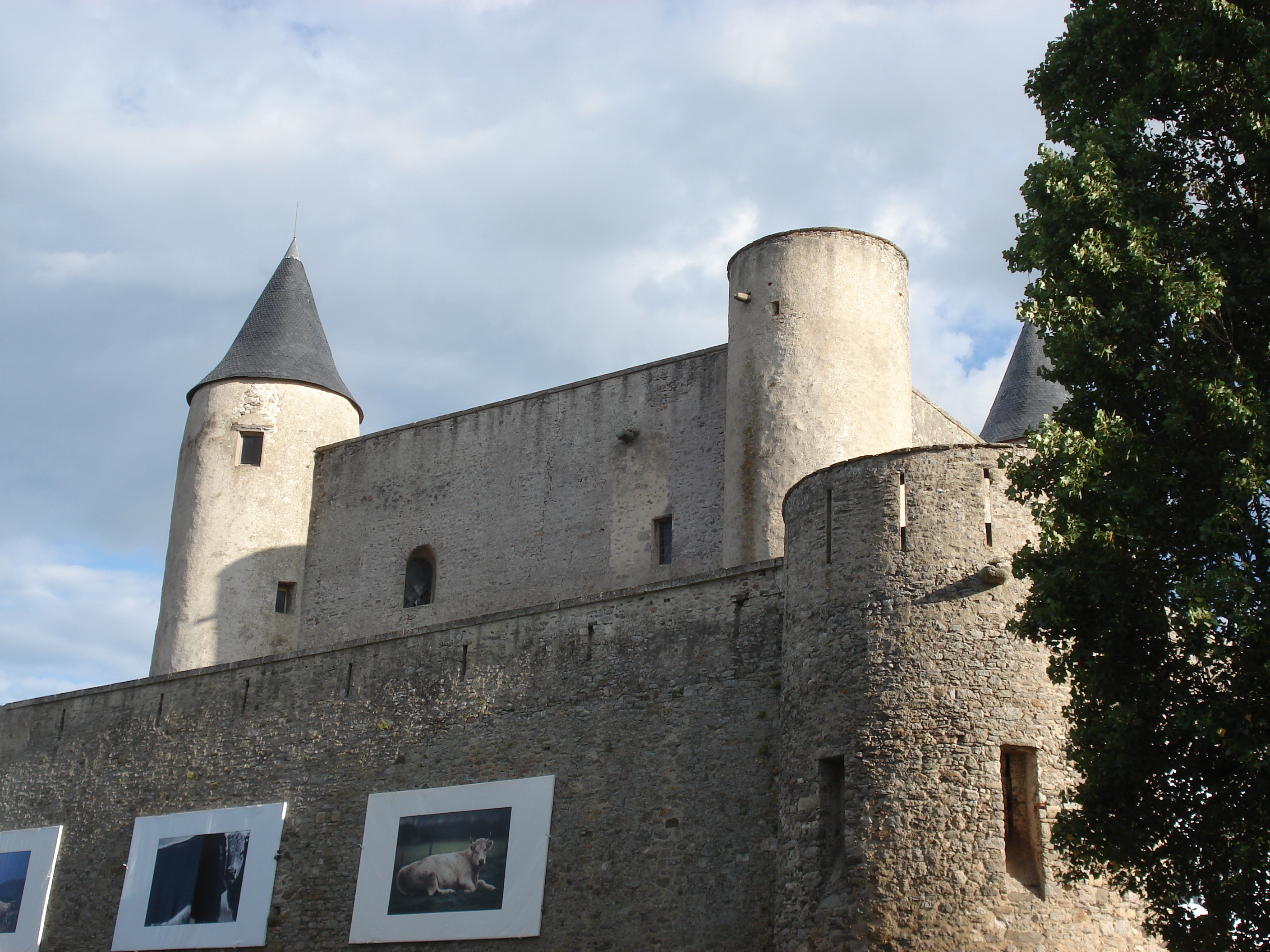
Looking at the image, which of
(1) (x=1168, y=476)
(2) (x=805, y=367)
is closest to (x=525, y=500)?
(2) (x=805, y=367)

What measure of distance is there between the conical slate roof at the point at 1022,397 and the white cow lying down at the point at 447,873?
14.4 m

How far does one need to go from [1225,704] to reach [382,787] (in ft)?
39.4

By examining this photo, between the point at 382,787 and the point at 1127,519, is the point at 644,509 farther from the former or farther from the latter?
the point at 1127,519

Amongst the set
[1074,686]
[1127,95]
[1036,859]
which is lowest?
[1036,859]

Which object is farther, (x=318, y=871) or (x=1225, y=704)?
(x=318, y=871)

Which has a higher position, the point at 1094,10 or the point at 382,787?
the point at 1094,10

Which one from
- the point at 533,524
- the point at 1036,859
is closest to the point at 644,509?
the point at 533,524

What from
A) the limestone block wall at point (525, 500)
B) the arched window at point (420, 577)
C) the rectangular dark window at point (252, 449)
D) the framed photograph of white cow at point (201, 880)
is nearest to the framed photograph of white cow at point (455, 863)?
the framed photograph of white cow at point (201, 880)

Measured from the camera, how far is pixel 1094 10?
40.6 feet

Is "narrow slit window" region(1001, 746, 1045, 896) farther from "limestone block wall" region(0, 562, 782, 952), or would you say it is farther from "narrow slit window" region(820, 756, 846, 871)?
"limestone block wall" region(0, 562, 782, 952)

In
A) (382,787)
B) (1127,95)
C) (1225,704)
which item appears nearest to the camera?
(1225,704)

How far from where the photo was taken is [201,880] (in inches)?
798

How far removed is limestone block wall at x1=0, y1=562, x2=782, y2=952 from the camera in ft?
52.1

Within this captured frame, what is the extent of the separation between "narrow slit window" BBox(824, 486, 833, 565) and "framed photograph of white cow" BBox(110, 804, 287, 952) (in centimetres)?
919
